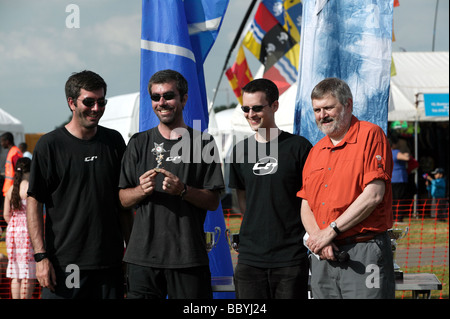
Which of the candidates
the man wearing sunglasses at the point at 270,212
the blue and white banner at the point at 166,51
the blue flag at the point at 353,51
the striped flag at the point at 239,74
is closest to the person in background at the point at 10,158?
the striped flag at the point at 239,74

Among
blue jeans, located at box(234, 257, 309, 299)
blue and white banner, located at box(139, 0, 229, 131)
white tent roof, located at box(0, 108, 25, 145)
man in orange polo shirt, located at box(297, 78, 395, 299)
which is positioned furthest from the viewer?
white tent roof, located at box(0, 108, 25, 145)

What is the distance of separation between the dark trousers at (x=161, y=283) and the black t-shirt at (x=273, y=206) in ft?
1.21

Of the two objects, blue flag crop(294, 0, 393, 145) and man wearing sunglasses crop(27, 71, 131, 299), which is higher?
blue flag crop(294, 0, 393, 145)

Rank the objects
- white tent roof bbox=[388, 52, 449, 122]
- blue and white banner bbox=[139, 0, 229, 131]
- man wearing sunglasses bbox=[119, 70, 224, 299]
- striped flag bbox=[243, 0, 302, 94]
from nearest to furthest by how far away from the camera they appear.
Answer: man wearing sunglasses bbox=[119, 70, 224, 299] < blue and white banner bbox=[139, 0, 229, 131] < striped flag bbox=[243, 0, 302, 94] < white tent roof bbox=[388, 52, 449, 122]

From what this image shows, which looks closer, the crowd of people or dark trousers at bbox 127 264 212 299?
the crowd of people

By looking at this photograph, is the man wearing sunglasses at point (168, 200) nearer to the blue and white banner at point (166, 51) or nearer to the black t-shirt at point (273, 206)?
the black t-shirt at point (273, 206)

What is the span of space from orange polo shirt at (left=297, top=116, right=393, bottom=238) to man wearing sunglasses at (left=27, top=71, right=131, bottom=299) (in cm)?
117

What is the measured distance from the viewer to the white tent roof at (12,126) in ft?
59.7

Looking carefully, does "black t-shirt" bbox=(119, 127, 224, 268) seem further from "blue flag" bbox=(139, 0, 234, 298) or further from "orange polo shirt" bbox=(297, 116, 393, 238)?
"blue flag" bbox=(139, 0, 234, 298)

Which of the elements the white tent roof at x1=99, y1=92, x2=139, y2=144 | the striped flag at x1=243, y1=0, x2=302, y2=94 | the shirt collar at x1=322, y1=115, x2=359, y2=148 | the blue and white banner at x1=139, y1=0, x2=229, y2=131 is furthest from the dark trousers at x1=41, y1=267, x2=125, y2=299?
the white tent roof at x1=99, y1=92, x2=139, y2=144

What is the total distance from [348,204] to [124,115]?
12.3 metres

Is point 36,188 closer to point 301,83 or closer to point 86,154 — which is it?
point 86,154

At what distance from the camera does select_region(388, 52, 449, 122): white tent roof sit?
544 inches

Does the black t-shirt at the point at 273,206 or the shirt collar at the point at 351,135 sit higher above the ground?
the shirt collar at the point at 351,135
